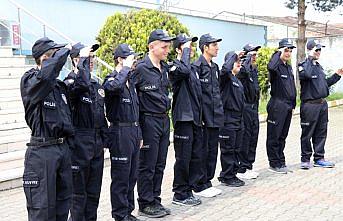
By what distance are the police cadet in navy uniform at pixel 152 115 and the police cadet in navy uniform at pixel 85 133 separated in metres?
0.83

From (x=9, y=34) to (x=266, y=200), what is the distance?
6.91 m

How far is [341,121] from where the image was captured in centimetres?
1510

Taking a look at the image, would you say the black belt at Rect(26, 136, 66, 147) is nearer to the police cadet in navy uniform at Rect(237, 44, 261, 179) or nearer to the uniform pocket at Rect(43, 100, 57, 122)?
the uniform pocket at Rect(43, 100, 57, 122)

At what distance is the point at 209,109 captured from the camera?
656 centimetres

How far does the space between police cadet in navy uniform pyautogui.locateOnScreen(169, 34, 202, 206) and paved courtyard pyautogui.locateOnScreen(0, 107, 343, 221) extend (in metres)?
0.30

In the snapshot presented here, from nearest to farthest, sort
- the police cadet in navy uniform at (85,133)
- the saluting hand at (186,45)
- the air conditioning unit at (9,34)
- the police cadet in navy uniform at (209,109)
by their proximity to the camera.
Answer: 1. the police cadet in navy uniform at (85,133)
2. the saluting hand at (186,45)
3. the police cadet in navy uniform at (209,109)
4. the air conditioning unit at (9,34)

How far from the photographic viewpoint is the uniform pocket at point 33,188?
162 inches

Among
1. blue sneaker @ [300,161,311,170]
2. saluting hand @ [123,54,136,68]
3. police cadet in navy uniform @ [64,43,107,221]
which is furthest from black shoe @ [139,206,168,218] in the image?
blue sneaker @ [300,161,311,170]

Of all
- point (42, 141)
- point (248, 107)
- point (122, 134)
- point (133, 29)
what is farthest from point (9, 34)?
point (42, 141)

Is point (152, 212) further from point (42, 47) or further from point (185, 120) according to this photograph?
point (42, 47)

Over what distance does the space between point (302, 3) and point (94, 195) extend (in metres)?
15.7

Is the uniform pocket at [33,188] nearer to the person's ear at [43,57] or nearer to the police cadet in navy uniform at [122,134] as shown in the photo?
the person's ear at [43,57]

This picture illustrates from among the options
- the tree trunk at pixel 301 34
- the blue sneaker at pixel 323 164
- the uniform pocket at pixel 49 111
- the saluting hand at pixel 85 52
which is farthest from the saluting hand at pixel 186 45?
the tree trunk at pixel 301 34

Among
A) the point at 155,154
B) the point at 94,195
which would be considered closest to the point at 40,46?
the point at 94,195
